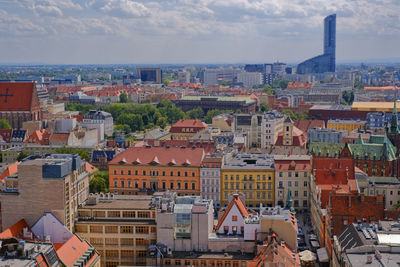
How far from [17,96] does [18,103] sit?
8.92 feet

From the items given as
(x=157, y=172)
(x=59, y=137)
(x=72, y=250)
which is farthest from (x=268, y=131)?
(x=72, y=250)

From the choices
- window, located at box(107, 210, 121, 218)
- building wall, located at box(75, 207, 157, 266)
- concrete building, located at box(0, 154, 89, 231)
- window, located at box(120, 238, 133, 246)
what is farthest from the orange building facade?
concrete building, located at box(0, 154, 89, 231)

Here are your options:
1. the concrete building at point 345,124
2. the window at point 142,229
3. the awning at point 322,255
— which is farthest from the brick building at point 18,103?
the awning at point 322,255

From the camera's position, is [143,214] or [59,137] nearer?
[143,214]

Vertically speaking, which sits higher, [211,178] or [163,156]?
[163,156]

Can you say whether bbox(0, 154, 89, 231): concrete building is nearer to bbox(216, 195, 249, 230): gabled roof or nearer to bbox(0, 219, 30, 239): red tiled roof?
bbox(0, 219, 30, 239): red tiled roof

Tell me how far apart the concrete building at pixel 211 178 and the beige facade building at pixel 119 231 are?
2993 cm

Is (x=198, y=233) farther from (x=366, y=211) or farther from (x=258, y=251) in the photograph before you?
(x=366, y=211)

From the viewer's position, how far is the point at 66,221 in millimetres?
73312

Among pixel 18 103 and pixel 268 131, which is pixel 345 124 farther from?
pixel 18 103

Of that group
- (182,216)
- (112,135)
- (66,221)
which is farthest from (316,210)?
(112,135)

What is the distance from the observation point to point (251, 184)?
350 feet

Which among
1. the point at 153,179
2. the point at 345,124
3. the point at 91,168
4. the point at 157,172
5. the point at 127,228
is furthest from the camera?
the point at 345,124

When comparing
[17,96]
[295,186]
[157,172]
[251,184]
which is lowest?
[295,186]
